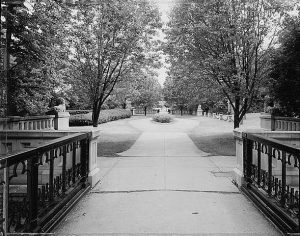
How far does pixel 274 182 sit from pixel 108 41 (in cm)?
1143

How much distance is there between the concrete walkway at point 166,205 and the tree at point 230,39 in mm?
5657

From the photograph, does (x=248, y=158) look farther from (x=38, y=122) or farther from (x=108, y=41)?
(x=108, y=41)

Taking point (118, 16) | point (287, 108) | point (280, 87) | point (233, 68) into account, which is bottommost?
point (287, 108)

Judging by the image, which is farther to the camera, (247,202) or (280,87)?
(280,87)

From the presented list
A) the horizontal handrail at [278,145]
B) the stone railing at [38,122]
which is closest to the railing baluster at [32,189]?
the horizontal handrail at [278,145]

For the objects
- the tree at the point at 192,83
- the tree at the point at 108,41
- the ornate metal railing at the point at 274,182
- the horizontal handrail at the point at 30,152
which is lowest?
the ornate metal railing at the point at 274,182

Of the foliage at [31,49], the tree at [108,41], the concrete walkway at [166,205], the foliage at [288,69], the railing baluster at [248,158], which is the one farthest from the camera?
the tree at [108,41]

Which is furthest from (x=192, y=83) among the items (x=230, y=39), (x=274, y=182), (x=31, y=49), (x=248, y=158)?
(x=274, y=182)

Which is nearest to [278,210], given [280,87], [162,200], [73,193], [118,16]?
[162,200]

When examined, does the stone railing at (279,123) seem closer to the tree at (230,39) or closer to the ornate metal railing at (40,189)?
the tree at (230,39)

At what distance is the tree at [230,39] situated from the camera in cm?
1227

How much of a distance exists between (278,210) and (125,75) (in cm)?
1271

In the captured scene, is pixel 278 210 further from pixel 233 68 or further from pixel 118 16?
pixel 118 16

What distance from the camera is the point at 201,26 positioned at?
480 inches
